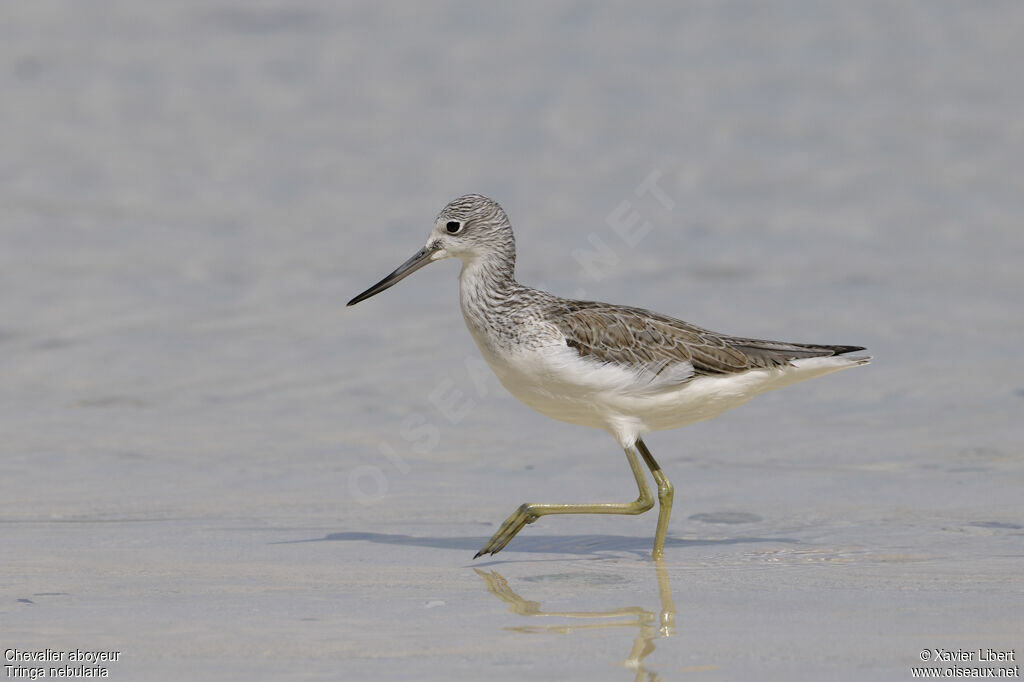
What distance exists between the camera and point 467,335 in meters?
13.5

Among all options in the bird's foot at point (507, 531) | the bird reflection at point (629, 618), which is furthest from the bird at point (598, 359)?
the bird reflection at point (629, 618)

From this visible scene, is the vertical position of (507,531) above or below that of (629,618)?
above

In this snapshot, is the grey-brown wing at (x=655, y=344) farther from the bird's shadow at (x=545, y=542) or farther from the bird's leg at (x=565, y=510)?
the bird's shadow at (x=545, y=542)

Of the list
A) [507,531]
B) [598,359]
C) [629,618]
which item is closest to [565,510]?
[507,531]

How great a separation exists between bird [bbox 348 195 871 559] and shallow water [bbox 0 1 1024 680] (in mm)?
501

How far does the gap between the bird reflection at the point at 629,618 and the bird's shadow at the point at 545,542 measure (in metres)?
0.94

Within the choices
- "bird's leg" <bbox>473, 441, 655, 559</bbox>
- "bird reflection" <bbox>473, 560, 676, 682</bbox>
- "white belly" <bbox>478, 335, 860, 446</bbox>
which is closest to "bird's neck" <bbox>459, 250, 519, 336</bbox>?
"white belly" <bbox>478, 335, 860, 446</bbox>

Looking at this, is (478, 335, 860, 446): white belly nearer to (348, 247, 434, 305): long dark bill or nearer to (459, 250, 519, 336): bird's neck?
(459, 250, 519, 336): bird's neck

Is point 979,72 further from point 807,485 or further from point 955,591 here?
point 955,591

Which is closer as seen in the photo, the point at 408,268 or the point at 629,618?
the point at 629,618

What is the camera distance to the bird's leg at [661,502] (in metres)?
8.34

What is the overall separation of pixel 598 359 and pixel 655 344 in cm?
47

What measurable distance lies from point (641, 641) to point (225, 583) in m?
2.16

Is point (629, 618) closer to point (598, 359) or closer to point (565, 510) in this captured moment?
point (565, 510)
